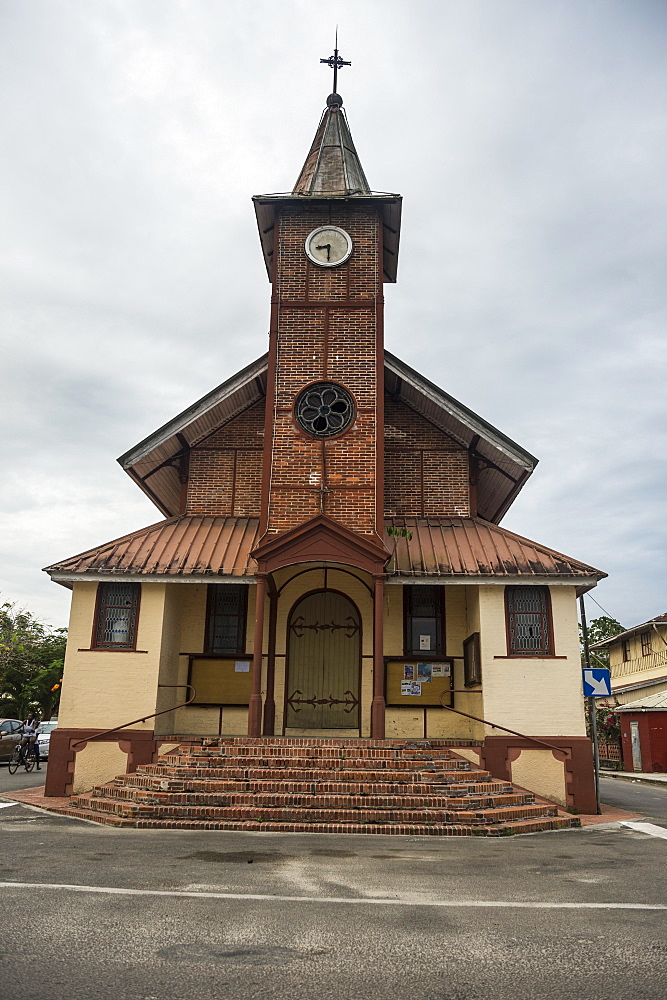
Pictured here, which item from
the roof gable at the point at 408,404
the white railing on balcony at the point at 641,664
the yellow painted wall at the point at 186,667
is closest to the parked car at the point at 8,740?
the yellow painted wall at the point at 186,667

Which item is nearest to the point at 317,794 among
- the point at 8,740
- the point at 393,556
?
the point at 393,556

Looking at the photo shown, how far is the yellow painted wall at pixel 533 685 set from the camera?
1364 centimetres

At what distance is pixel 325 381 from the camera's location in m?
15.6

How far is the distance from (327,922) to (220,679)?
1041 cm

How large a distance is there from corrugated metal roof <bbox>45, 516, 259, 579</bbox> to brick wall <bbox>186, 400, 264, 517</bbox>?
0.49 m

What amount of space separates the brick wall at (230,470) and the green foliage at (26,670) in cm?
2916

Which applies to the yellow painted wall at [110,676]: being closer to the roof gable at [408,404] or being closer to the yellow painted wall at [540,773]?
the roof gable at [408,404]

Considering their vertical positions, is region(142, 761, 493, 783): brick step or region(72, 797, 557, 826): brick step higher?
region(142, 761, 493, 783): brick step

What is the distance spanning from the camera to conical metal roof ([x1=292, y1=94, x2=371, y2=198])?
677 inches

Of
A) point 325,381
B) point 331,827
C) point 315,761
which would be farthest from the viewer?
point 325,381

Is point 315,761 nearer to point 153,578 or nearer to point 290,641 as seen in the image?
point 290,641

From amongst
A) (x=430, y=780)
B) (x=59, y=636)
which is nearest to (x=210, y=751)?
(x=430, y=780)

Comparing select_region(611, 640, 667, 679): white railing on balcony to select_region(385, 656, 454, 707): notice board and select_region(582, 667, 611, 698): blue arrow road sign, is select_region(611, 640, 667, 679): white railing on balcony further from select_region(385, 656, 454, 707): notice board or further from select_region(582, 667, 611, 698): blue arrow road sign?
select_region(385, 656, 454, 707): notice board

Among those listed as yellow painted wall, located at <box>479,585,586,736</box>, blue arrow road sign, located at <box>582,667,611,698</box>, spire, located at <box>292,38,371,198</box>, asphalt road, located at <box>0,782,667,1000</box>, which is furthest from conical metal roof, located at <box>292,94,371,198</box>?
asphalt road, located at <box>0,782,667,1000</box>
